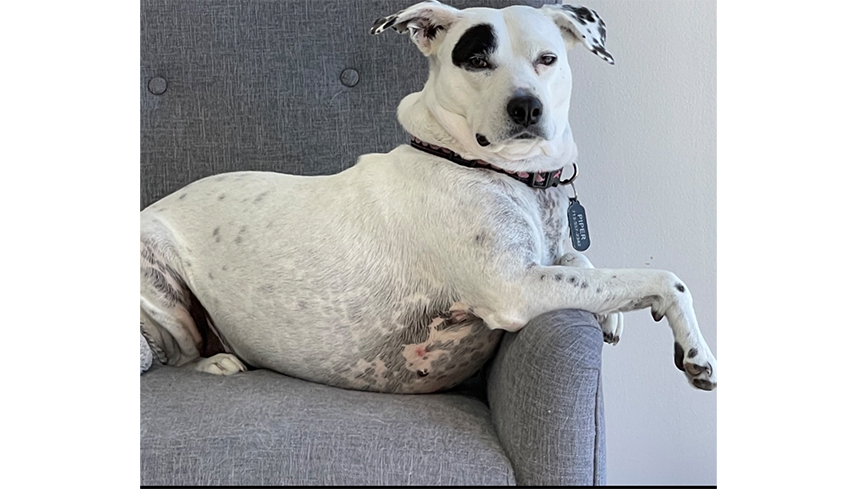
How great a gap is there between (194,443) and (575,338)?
2.42ft

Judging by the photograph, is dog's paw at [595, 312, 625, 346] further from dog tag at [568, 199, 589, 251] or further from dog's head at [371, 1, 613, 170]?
dog's head at [371, 1, 613, 170]

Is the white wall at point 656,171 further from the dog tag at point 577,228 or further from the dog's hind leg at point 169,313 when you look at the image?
the dog's hind leg at point 169,313

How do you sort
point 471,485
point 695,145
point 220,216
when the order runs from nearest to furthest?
point 471,485
point 220,216
point 695,145

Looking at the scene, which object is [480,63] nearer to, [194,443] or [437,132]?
[437,132]

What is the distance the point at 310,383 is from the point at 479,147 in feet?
2.26

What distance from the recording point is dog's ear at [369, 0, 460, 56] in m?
1.63

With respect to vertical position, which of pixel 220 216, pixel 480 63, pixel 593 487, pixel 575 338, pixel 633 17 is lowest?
pixel 593 487

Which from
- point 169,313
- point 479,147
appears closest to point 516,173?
point 479,147

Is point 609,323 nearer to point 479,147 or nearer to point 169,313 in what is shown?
point 479,147

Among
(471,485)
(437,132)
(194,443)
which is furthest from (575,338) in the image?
(194,443)

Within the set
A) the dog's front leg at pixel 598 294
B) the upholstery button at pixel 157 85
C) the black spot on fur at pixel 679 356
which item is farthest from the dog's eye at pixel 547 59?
the upholstery button at pixel 157 85

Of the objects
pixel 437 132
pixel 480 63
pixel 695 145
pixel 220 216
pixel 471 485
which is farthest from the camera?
pixel 695 145

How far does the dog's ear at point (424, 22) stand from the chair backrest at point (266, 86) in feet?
1.81

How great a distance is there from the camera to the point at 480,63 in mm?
1589
